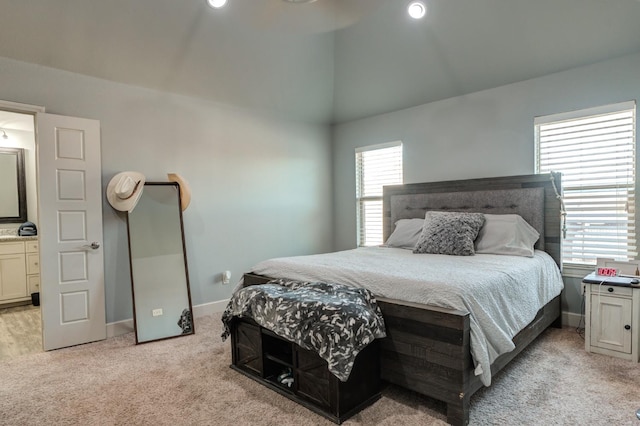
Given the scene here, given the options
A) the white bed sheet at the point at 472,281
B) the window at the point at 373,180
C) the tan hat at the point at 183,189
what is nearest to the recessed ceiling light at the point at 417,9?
the window at the point at 373,180

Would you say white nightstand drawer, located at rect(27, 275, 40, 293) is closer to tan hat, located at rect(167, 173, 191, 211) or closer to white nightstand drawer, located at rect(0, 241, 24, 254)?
white nightstand drawer, located at rect(0, 241, 24, 254)

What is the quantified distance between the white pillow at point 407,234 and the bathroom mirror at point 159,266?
7.43ft

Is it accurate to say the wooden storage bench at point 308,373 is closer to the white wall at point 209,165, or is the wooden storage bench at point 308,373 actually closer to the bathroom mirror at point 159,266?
the bathroom mirror at point 159,266

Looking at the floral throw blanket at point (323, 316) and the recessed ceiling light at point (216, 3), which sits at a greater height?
→ the recessed ceiling light at point (216, 3)

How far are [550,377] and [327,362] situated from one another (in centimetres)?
163

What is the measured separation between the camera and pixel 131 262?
11.6ft

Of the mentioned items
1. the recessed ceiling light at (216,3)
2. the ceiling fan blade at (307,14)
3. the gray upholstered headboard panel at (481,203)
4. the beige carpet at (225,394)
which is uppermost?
the ceiling fan blade at (307,14)

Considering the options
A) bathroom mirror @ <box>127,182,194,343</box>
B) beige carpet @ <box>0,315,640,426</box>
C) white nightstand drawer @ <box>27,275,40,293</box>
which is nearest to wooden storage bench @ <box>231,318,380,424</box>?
beige carpet @ <box>0,315,640,426</box>

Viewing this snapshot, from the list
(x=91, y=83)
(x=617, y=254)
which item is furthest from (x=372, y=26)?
(x=617, y=254)

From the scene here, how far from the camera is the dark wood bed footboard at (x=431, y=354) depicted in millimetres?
1943

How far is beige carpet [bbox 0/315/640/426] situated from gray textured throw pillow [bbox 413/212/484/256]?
3.23 ft

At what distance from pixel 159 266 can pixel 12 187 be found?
126 inches

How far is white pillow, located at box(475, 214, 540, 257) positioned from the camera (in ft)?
11.0

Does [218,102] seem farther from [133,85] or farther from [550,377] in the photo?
[550,377]
